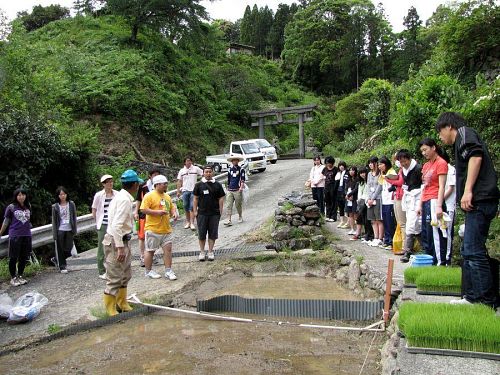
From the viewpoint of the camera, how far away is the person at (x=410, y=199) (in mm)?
6992

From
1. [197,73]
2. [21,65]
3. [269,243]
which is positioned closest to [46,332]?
[269,243]

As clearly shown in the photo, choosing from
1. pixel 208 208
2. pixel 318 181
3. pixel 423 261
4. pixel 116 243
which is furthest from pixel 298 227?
pixel 116 243

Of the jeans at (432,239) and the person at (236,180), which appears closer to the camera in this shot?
the jeans at (432,239)

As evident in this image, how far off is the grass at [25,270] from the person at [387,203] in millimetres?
6628

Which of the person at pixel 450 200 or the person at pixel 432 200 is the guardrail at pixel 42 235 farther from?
the person at pixel 450 200

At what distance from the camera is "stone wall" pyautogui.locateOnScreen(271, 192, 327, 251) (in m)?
→ 9.23

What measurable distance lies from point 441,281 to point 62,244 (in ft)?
22.7

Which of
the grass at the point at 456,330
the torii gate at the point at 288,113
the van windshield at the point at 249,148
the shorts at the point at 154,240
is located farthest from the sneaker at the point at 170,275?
the torii gate at the point at 288,113

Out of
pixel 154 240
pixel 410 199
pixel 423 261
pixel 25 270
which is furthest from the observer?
pixel 25 270

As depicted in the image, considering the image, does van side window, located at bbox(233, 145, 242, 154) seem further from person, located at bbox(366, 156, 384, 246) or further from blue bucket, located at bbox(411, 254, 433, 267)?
blue bucket, located at bbox(411, 254, 433, 267)

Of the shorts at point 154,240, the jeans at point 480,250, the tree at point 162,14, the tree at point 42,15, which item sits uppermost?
the tree at point 42,15

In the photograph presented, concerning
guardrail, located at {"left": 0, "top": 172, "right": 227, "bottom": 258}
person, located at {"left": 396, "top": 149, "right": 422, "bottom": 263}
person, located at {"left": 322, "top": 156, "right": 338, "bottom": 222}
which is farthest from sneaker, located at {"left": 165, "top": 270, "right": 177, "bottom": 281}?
person, located at {"left": 322, "top": 156, "right": 338, "bottom": 222}

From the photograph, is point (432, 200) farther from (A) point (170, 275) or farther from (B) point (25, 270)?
(B) point (25, 270)

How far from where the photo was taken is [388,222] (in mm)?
8539
